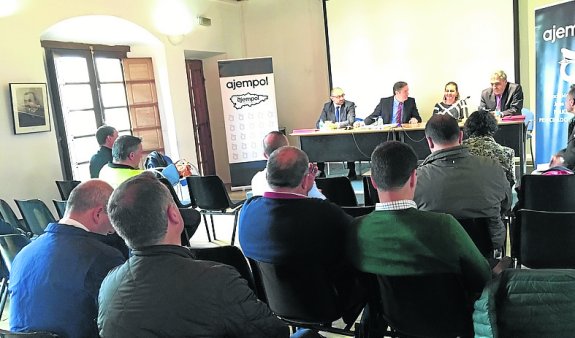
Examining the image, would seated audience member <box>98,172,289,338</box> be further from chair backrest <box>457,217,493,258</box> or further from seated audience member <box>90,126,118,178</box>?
seated audience member <box>90,126,118,178</box>

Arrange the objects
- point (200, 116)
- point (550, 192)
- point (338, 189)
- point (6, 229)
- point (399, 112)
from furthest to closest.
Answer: point (200, 116) < point (399, 112) < point (6, 229) < point (338, 189) < point (550, 192)

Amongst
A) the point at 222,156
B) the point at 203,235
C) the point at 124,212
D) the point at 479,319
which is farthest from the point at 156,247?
the point at 222,156

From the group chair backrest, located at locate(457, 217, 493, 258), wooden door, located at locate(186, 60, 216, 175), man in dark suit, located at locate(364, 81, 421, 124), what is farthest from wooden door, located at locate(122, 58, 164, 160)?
chair backrest, located at locate(457, 217, 493, 258)

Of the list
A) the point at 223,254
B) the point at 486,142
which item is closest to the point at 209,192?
the point at 486,142

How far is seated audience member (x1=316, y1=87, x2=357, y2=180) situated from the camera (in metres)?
6.87

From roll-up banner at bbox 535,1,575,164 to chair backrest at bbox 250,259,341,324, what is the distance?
4.19 meters

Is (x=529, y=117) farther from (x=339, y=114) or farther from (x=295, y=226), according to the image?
(x=295, y=226)

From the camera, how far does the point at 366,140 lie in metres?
6.43

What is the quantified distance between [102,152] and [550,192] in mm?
3919

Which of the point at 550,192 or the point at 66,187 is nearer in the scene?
the point at 550,192

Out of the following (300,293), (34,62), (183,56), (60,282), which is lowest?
(300,293)

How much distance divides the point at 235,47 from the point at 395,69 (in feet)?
9.50

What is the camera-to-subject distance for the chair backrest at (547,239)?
2.23m

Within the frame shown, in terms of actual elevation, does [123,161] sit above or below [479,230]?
above
